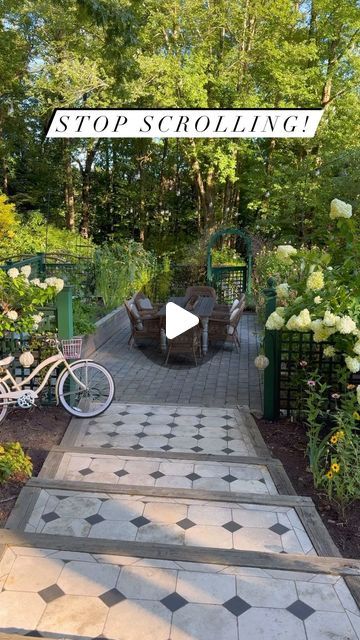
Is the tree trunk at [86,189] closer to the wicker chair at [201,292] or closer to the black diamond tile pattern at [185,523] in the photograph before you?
the wicker chair at [201,292]

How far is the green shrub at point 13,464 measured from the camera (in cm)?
358

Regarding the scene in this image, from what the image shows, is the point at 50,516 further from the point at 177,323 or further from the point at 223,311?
the point at 223,311

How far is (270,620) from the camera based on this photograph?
2.35m

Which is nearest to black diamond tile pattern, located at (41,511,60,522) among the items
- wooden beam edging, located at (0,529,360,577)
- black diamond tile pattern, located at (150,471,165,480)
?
wooden beam edging, located at (0,529,360,577)

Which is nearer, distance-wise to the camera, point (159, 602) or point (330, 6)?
point (159, 602)

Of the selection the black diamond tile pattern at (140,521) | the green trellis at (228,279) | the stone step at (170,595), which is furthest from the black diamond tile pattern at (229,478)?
the green trellis at (228,279)

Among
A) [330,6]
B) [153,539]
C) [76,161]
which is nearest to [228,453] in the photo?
[153,539]

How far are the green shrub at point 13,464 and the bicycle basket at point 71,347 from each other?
1378mm

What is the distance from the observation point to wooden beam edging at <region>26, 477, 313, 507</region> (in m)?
3.48

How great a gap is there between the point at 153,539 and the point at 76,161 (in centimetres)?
2350

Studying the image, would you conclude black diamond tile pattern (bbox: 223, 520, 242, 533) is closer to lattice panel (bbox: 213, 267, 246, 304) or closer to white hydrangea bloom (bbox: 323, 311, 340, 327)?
white hydrangea bloom (bbox: 323, 311, 340, 327)

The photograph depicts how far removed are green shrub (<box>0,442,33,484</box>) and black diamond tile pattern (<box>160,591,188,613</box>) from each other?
159 centimetres

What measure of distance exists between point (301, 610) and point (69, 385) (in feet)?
11.1

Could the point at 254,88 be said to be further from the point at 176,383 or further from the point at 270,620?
the point at 270,620
